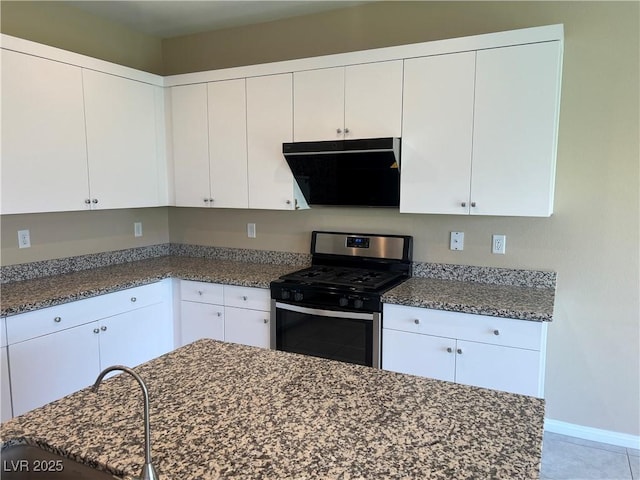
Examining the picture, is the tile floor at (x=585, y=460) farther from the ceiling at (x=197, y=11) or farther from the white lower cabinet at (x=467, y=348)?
the ceiling at (x=197, y=11)

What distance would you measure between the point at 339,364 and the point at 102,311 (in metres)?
1.80

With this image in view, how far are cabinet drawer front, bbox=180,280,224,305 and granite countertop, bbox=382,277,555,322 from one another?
1178 millimetres

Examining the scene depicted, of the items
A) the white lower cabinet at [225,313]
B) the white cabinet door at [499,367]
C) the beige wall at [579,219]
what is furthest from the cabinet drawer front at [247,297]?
the white cabinet door at [499,367]

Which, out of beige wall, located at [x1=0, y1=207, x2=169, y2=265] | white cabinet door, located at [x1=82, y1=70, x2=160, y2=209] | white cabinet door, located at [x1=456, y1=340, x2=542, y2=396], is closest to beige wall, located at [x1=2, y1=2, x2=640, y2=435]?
beige wall, located at [x1=0, y1=207, x2=169, y2=265]

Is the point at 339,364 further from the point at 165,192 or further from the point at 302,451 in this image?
the point at 165,192

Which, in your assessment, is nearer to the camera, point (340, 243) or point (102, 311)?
point (102, 311)

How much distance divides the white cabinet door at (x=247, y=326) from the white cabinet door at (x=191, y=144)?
2.91 ft

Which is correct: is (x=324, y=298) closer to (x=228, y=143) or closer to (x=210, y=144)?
(x=228, y=143)

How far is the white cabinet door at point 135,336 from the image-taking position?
8.91 ft

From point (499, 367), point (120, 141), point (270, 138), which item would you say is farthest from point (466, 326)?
point (120, 141)

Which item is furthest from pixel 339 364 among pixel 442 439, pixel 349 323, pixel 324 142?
pixel 324 142

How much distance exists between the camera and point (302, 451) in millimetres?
989

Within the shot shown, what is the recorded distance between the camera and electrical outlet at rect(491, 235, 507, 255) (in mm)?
2725

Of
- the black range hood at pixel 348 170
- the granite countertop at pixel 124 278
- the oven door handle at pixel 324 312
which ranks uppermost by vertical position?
the black range hood at pixel 348 170
